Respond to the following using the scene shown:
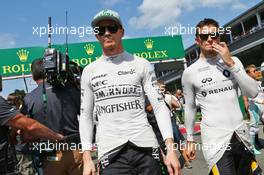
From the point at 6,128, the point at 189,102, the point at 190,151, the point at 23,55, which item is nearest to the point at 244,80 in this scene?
the point at 189,102

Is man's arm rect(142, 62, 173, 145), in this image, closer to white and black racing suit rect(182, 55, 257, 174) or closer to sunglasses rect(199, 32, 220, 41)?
white and black racing suit rect(182, 55, 257, 174)

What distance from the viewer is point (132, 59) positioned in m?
2.79

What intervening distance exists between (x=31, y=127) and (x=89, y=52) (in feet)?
44.8

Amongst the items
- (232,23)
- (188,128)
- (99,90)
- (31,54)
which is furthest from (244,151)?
(232,23)

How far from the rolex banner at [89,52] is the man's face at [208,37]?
1283 centimetres

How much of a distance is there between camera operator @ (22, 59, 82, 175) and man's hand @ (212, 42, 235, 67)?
1718 mm

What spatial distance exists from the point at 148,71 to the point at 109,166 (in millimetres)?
797

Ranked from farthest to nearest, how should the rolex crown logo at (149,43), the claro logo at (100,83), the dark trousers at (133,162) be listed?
the rolex crown logo at (149,43) < the claro logo at (100,83) < the dark trousers at (133,162)

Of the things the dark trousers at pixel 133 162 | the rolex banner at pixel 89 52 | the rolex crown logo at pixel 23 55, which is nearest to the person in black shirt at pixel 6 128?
the dark trousers at pixel 133 162

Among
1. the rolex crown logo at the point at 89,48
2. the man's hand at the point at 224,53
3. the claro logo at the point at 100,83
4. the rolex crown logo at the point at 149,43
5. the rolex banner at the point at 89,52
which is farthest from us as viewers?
the rolex crown logo at the point at 149,43

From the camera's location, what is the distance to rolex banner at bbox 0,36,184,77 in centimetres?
1591

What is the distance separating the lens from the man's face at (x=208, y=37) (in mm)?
3381

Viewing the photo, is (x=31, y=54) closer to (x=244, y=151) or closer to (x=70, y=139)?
(x=70, y=139)

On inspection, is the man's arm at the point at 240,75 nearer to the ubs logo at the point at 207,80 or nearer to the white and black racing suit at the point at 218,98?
the white and black racing suit at the point at 218,98
